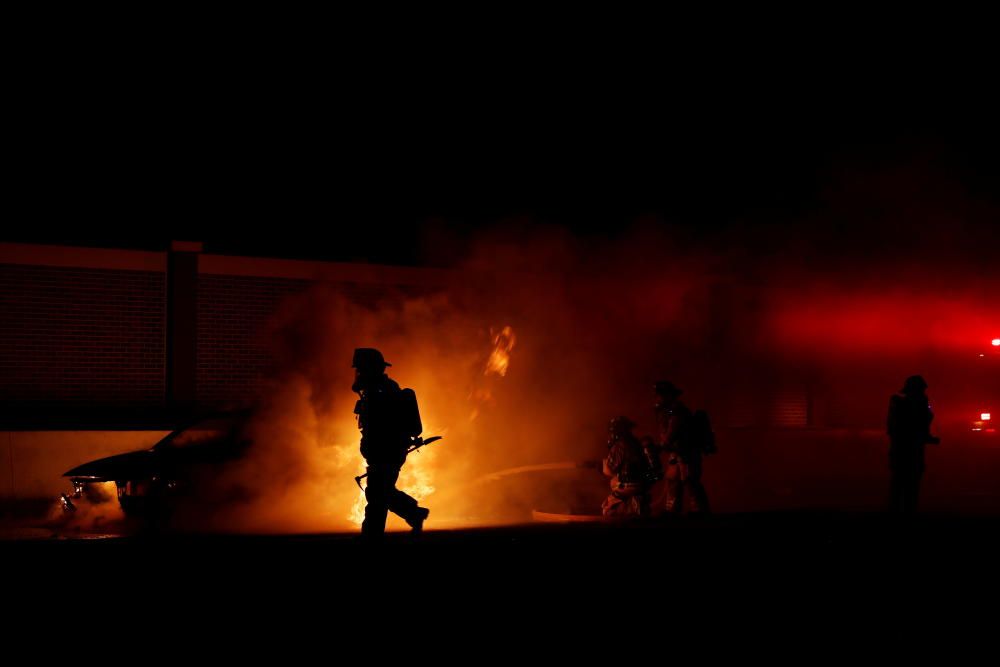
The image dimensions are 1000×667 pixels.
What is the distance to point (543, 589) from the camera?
673 cm

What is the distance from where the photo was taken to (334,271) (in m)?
16.1

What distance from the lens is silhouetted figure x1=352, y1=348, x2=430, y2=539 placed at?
763 cm

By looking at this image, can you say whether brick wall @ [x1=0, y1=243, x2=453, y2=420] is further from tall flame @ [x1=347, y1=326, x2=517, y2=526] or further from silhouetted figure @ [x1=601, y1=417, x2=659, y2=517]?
silhouetted figure @ [x1=601, y1=417, x2=659, y2=517]

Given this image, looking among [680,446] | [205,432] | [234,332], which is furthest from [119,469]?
[680,446]

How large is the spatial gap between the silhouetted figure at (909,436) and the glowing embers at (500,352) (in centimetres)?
530

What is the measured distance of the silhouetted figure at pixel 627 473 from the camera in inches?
418

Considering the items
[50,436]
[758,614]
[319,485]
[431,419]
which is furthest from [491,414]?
[758,614]

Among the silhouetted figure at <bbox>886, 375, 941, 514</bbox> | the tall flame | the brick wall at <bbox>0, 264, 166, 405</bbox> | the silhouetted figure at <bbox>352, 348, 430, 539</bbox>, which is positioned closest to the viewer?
the silhouetted figure at <bbox>352, 348, 430, 539</bbox>

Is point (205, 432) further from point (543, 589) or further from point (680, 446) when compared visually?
point (543, 589)

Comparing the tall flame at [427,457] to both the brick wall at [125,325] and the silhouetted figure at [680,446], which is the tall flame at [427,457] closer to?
the brick wall at [125,325]

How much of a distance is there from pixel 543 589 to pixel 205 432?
5932mm

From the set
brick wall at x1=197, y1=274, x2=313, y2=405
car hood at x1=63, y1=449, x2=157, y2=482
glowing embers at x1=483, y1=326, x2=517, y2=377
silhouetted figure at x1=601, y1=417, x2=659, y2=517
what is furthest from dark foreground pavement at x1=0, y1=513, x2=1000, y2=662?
brick wall at x1=197, y1=274, x2=313, y2=405

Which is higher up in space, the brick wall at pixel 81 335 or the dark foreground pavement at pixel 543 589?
the brick wall at pixel 81 335

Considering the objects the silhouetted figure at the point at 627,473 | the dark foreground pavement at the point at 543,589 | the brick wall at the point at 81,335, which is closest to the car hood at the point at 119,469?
the dark foreground pavement at the point at 543,589
